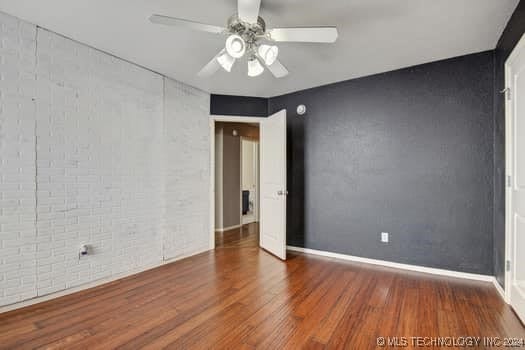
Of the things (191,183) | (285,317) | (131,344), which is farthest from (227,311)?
(191,183)

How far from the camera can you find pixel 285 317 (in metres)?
2.08

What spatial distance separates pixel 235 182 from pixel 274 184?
83.2 inches

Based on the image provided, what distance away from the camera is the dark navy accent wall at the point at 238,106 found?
416 cm

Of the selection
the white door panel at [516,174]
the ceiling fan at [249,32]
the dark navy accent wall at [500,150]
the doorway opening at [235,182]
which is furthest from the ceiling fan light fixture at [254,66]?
the doorway opening at [235,182]

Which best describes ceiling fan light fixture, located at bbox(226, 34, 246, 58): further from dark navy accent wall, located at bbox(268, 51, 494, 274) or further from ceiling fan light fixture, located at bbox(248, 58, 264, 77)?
dark navy accent wall, located at bbox(268, 51, 494, 274)

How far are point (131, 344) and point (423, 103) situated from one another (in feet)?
11.9

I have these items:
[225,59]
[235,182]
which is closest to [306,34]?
[225,59]

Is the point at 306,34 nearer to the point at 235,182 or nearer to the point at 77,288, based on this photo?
the point at 77,288

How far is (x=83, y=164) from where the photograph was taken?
263 centimetres

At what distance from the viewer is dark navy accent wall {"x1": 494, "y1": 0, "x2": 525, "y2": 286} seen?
2.35 meters

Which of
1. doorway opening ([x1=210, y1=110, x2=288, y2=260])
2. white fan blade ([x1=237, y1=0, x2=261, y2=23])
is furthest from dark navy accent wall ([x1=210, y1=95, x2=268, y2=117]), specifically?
white fan blade ([x1=237, y1=0, x2=261, y2=23])

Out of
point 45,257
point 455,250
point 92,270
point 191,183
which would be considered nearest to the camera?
point 45,257

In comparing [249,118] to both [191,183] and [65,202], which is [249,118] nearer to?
[191,183]

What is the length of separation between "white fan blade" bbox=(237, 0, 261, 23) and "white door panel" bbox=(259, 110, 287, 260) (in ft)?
6.20
